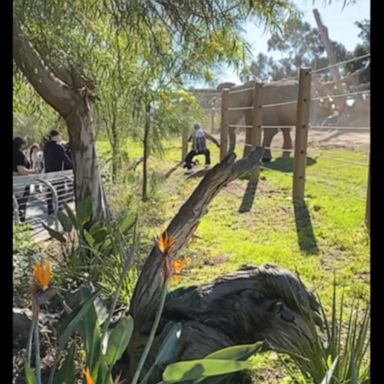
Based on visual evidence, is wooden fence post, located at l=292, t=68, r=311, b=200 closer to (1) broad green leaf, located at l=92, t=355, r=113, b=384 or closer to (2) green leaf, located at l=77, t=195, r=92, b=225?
(2) green leaf, located at l=77, t=195, r=92, b=225

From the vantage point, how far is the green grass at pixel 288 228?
8.36 ft

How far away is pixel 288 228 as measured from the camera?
339cm

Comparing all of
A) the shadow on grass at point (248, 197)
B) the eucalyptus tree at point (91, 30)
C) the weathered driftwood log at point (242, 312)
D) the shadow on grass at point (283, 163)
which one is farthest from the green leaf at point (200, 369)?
the shadow on grass at point (283, 163)

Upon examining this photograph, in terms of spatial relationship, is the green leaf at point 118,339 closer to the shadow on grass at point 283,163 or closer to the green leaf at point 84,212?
the green leaf at point 84,212

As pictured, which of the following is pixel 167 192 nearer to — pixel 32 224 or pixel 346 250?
pixel 32 224

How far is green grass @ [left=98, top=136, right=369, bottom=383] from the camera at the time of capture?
255 cm

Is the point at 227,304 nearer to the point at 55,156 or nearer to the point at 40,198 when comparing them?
the point at 40,198

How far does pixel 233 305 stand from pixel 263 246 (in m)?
1.37

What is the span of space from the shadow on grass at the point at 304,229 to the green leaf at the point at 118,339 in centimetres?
195

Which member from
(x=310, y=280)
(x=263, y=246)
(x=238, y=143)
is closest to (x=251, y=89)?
(x=238, y=143)

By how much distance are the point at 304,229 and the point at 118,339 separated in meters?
2.41

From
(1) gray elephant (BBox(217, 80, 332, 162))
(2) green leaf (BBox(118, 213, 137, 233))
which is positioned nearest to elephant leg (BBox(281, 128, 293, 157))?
(1) gray elephant (BBox(217, 80, 332, 162))

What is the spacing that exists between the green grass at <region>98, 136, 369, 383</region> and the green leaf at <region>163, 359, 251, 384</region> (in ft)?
2.55

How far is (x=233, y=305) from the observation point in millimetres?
1708
